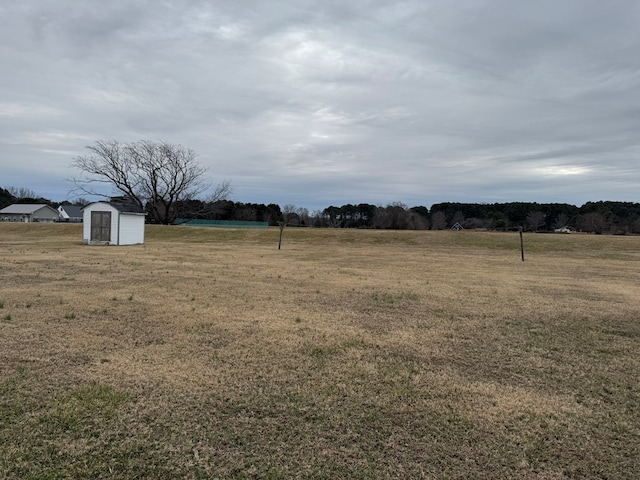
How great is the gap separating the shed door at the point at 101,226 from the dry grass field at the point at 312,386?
16.3 metres

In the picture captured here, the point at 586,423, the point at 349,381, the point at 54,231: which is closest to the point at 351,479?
the point at 349,381

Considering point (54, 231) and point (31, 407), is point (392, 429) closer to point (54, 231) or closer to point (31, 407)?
point (31, 407)

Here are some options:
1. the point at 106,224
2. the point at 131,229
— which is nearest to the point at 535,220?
the point at 131,229

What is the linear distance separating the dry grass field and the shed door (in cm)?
1630

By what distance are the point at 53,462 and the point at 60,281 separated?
26.6 feet

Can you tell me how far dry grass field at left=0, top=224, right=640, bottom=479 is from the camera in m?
2.58

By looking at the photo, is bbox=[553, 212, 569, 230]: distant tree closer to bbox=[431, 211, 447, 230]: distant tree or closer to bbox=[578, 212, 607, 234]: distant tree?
bbox=[578, 212, 607, 234]: distant tree

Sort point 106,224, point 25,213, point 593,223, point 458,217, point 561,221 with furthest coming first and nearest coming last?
point 458,217 → point 25,213 → point 561,221 → point 593,223 → point 106,224

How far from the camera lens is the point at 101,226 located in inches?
915

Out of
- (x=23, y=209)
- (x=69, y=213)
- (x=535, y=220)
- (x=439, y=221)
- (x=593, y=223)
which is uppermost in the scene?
(x=535, y=220)

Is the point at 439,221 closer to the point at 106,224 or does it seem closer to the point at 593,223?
the point at 593,223

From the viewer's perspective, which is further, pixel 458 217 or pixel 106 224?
pixel 458 217

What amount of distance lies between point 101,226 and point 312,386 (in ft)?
76.3

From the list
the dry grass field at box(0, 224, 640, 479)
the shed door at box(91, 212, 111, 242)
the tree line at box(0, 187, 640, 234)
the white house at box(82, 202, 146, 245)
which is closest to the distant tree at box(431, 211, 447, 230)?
the tree line at box(0, 187, 640, 234)
